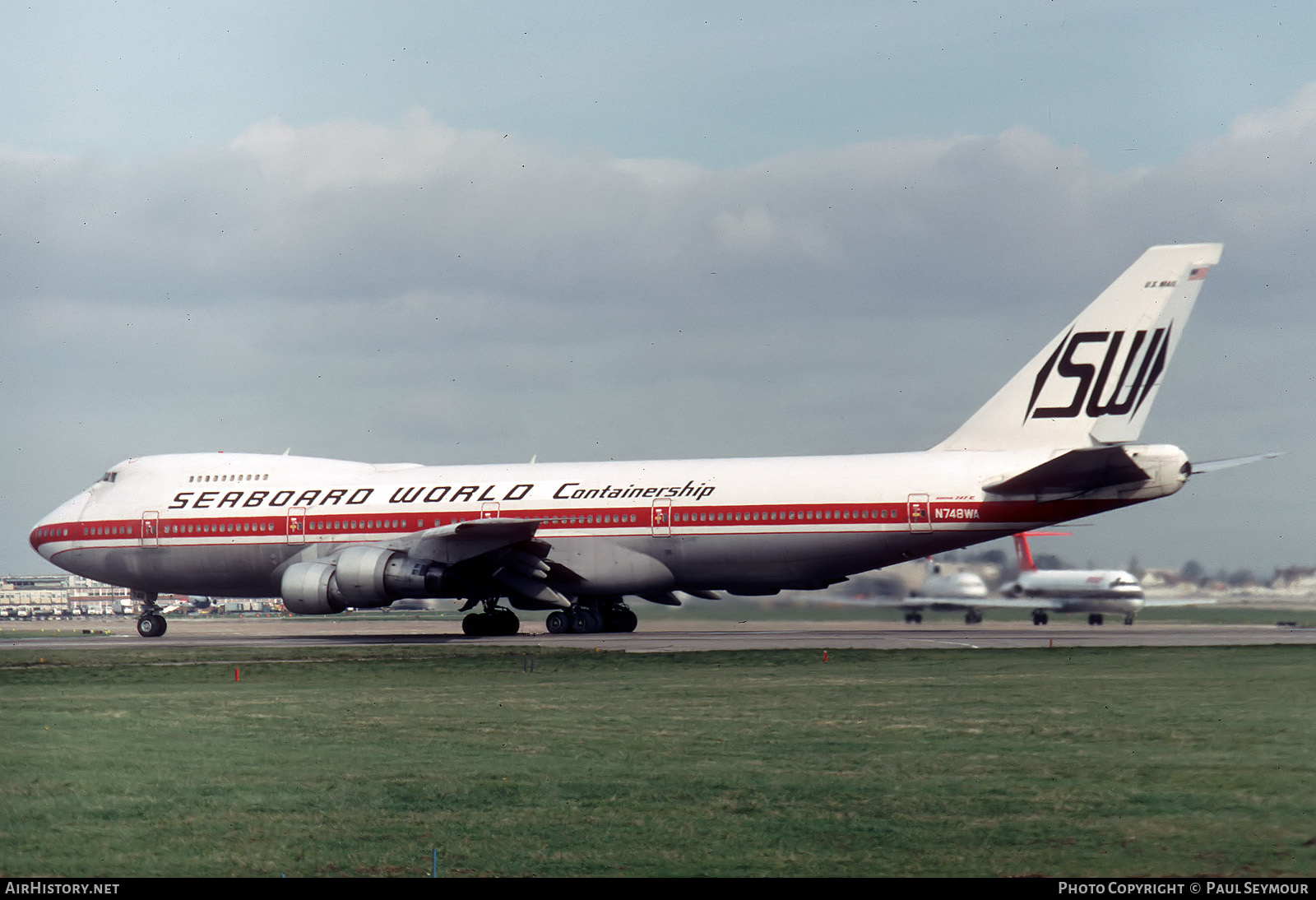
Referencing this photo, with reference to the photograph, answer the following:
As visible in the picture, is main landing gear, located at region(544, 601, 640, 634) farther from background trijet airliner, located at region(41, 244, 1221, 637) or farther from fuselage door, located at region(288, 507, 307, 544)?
fuselage door, located at region(288, 507, 307, 544)

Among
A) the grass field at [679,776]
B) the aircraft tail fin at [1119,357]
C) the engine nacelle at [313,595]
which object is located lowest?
the grass field at [679,776]

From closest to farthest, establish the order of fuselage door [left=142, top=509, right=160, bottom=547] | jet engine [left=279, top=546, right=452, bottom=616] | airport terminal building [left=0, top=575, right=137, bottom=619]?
1. jet engine [left=279, top=546, right=452, bottom=616]
2. fuselage door [left=142, top=509, right=160, bottom=547]
3. airport terminal building [left=0, top=575, right=137, bottom=619]

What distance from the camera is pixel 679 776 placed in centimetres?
1277

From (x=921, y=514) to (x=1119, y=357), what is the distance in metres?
6.83

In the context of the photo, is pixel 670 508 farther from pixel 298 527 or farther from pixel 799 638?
pixel 298 527

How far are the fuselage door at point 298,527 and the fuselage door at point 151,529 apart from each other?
4642 mm

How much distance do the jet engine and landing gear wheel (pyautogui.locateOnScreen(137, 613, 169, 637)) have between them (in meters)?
7.27

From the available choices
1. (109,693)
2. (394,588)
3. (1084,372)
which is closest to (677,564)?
(394,588)

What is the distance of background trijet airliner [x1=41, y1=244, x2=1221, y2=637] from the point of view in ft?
121

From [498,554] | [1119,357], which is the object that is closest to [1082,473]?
[1119,357]

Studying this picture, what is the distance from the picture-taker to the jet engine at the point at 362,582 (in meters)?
39.0

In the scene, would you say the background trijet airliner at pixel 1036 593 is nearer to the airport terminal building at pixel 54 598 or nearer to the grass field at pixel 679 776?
the grass field at pixel 679 776

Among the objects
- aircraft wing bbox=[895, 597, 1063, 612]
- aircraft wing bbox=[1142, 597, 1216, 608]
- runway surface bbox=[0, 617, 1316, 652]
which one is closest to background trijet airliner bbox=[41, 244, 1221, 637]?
runway surface bbox=[0, 617, 1316, 652]

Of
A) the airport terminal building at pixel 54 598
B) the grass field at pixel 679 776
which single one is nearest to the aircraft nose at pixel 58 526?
the grass field at pixel 679 776
